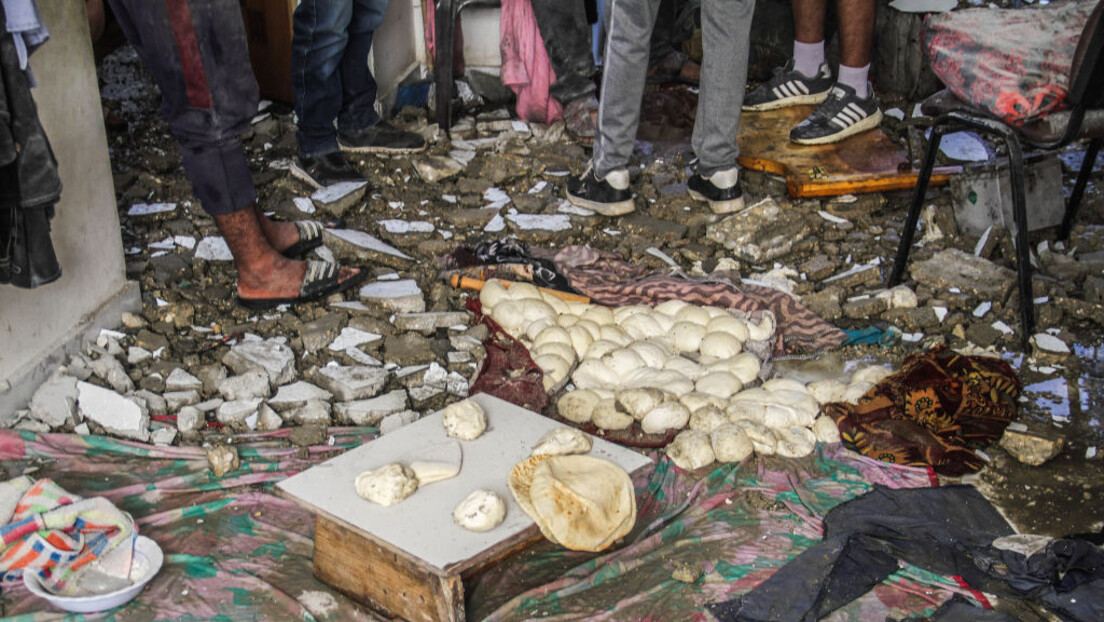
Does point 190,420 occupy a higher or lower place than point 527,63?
lower

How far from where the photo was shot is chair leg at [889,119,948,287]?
10.7ft

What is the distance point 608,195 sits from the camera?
4.24 m

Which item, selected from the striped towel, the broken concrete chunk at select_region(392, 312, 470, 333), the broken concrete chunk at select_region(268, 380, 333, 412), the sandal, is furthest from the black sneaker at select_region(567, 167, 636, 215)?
the striped towel

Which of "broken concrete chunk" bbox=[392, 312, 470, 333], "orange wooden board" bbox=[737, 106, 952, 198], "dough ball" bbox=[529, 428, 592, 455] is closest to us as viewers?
"dough ball" bbox=[529, 428, 592, 455]

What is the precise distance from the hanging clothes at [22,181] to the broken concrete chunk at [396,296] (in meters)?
1.15

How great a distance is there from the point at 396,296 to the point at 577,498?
1538 mm

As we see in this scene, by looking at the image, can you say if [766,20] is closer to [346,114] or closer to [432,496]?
[346,114]

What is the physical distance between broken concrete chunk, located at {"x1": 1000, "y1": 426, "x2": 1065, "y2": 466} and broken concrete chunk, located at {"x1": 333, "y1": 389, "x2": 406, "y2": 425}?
177 cm

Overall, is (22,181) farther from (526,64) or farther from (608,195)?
(526,64)

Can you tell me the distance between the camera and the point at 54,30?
280cm

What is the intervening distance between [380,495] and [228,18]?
159 cm

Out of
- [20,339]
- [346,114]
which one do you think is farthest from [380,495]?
[346,114]

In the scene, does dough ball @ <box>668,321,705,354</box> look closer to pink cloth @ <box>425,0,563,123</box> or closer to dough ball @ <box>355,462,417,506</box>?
dough ball @ <box>355,462,417,506</box>

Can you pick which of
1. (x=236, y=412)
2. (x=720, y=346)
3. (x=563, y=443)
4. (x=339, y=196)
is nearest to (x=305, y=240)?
(x=339, y=196)
